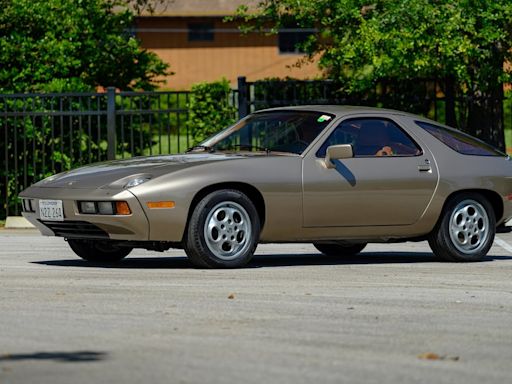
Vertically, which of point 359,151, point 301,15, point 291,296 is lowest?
point 291,296

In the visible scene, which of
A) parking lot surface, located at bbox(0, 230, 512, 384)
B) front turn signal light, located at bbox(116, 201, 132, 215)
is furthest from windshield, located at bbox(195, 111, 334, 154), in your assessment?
front turn signal light, located at bbox(116, 201, 132, 215)

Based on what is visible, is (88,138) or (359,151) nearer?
(359,151)

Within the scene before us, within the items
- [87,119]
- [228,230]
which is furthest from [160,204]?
[87,119]

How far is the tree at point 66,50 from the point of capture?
22.4m

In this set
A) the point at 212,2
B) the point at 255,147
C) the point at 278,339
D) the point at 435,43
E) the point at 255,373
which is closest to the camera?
the point at 255,373

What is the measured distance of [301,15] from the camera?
22.2 metres

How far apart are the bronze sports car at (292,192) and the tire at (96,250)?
12mm

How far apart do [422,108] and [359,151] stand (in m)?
9.09

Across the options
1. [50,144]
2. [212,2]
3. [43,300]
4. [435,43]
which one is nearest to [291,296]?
[43,300]

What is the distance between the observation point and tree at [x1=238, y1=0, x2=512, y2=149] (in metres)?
20.3

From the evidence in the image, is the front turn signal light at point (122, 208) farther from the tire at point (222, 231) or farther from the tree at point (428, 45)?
the tree at point (428, 45)

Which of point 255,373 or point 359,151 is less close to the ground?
point 359,151

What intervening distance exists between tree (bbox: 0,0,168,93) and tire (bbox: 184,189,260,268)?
33.8 ft

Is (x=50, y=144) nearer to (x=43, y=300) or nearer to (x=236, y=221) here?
(x=236, y=221)
